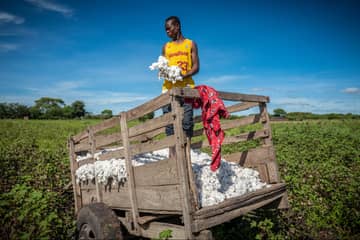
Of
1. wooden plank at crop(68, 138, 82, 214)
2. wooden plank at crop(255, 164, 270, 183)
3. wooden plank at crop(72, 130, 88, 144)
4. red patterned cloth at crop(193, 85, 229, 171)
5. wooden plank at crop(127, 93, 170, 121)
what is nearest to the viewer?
wooden plank at crop(127, 93, 170, 121)

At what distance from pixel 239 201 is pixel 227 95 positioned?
51.3 inches

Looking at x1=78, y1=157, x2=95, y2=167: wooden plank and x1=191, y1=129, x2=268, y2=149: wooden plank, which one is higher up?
x1=191, y1=129, x2=268, y2=149: wooden plank

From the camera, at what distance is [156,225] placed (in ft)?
11.1

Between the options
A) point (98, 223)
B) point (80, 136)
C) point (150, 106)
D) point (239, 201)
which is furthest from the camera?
point (80, 136)

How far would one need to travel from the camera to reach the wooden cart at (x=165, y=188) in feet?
9.37

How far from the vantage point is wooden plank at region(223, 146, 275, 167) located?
4.17 meters

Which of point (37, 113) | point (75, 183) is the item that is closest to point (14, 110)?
point (37, 113)

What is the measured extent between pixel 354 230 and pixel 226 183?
8.67 feet

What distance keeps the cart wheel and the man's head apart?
2673mm

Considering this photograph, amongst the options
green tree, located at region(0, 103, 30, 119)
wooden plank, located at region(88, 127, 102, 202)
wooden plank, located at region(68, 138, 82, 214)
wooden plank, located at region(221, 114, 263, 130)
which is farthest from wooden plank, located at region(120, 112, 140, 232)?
green tree, located at region(0, 103, 30, 119)

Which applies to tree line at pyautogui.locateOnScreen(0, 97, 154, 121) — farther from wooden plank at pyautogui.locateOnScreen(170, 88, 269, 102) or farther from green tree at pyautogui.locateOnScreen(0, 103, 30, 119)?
wooden plank at pyautogui.locateOnScreen(170, 88, 269, 102)

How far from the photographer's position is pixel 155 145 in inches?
127

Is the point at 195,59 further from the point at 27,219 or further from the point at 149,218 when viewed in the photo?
the point at 27,219

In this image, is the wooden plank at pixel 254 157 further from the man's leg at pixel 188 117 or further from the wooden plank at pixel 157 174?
the wooden plank at pixel 157 174
